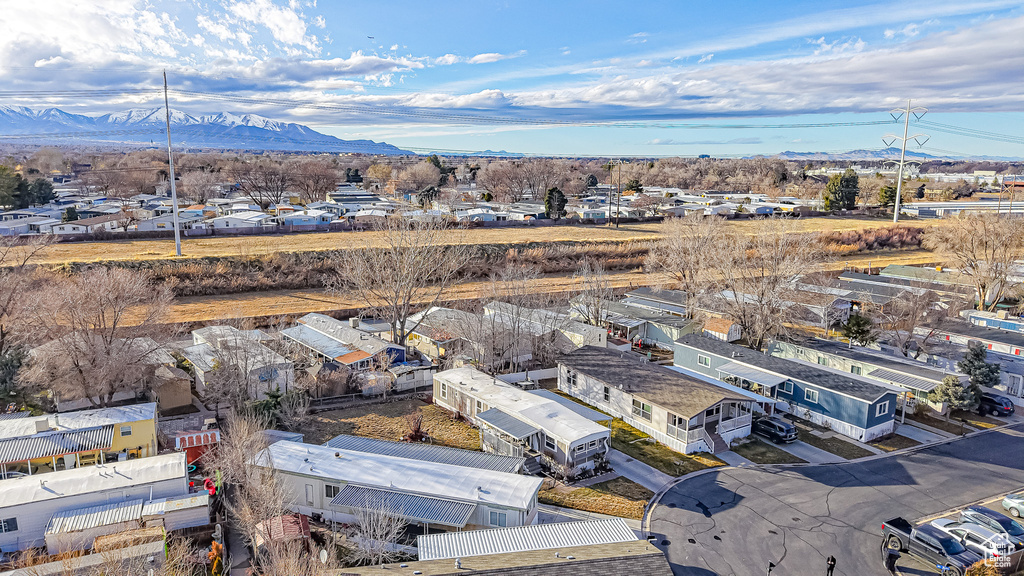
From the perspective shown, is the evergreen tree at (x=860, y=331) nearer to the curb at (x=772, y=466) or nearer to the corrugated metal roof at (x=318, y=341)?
the curb at (x=772, y=466)

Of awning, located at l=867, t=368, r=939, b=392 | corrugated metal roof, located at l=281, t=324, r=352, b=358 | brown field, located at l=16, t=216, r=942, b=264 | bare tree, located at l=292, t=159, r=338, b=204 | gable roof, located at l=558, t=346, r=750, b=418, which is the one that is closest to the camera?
gable roof, located at l=558, t=346, r=750, b=418

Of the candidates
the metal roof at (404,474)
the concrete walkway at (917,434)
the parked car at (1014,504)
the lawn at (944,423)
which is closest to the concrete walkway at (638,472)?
the metal roof at (404,474)

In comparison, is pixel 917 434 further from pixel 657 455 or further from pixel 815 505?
pixel 657 455

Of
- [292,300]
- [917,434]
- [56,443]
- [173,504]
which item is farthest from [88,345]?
[917,434]

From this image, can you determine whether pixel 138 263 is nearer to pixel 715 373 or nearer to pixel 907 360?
pixel 715 373

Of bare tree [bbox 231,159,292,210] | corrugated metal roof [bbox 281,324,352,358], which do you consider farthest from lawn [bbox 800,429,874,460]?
bare tree [bbox 231,159,292,210]

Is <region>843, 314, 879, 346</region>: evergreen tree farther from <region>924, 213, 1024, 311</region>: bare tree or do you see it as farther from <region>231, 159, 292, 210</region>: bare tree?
<region>231, 159, 292, 210</region>: bare tree
